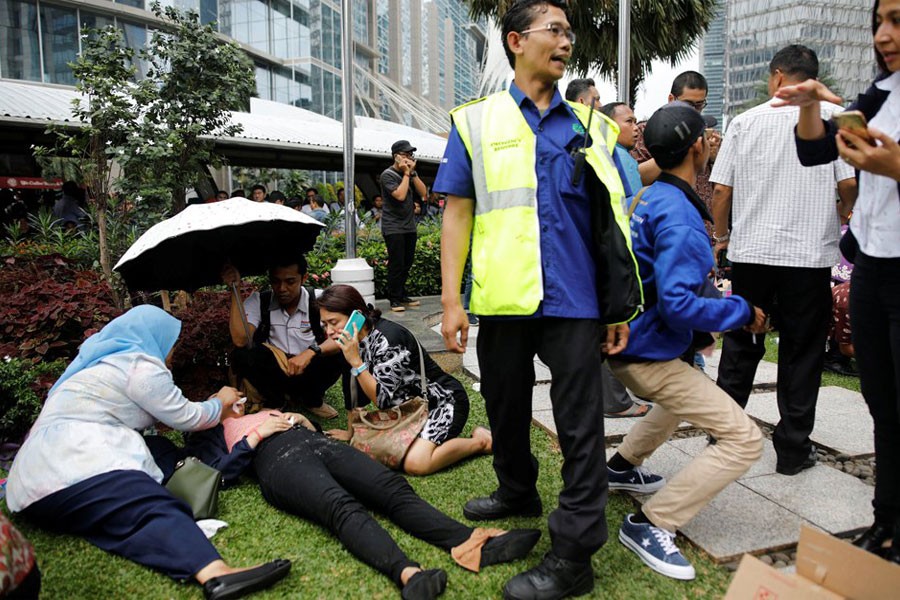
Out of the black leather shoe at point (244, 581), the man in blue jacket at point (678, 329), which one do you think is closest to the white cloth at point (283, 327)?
the black leather shoe at point (244, 581)

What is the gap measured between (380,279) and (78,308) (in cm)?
444

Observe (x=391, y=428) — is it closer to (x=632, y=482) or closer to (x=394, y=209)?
(x=632, y=482)

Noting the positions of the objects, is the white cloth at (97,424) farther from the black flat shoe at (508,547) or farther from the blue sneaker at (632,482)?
the blue sneaker at (632,482)

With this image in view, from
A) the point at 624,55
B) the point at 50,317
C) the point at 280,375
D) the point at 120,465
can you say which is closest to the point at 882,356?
the point at 120,465

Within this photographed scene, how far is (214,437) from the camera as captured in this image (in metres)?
3.28

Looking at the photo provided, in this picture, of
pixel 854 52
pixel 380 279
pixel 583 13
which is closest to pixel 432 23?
pixel 854 52

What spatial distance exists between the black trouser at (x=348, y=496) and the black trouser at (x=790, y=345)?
1.67 meters

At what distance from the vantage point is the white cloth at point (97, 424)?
2.58 m

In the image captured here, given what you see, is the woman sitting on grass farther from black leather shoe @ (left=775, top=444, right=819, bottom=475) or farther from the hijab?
black leather shoe @ (left=775, top=444, right=819, bottom=475)

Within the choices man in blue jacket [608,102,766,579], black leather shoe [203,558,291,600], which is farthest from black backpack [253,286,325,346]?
man in blue jacket [608,102,766,579]

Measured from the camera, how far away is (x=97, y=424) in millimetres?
2701

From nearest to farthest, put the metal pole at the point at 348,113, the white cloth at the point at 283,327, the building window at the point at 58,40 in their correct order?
the white cloth at the point at 283,327
the metal pole at the point at 348,113
the building window at the point at 58,40

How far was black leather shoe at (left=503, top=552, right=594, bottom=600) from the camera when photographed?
82.9 inches

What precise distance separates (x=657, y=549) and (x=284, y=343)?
2599mm
